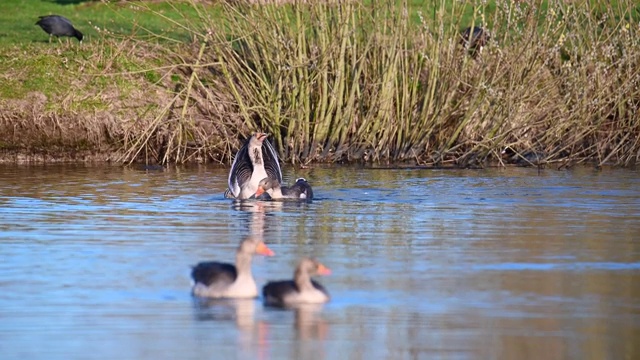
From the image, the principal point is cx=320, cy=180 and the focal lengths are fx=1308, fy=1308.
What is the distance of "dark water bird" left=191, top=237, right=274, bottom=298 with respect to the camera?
949 centimetres

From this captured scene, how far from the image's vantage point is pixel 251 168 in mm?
16656

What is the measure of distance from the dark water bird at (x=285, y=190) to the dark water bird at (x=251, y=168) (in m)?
0.22

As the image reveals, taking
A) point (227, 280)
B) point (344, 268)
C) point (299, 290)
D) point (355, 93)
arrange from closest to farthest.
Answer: point (299, 290), point (227, 280), point (344, 268), point (355, 93)

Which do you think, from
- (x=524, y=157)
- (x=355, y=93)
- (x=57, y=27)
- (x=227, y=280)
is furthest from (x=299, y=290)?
(x=57, y=27)

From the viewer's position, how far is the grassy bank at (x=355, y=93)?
2014 centimetres

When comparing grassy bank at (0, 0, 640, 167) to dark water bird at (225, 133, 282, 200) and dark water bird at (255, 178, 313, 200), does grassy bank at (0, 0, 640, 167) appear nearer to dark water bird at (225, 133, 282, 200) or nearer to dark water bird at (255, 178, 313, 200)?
dark water bird at (225, 133, 282, 200)

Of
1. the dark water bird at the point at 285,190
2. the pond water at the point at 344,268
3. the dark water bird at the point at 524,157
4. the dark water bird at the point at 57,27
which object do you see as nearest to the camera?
the pond water at the point at 344,268

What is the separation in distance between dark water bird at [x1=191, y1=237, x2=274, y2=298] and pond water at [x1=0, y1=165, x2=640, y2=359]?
149mm

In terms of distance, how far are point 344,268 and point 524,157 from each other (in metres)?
10.7

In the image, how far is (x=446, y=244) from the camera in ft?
39.4

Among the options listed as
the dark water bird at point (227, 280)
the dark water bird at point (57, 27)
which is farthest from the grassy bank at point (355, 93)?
the dark water bird at point (227, 280)

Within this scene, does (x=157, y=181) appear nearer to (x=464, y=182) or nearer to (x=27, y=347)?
(x=464, y=182)

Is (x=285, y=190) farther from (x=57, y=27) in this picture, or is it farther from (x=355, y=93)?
(x=57, y=27)

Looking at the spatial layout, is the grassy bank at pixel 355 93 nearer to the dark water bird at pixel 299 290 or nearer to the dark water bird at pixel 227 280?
the dark water bird at pixel 227 280
